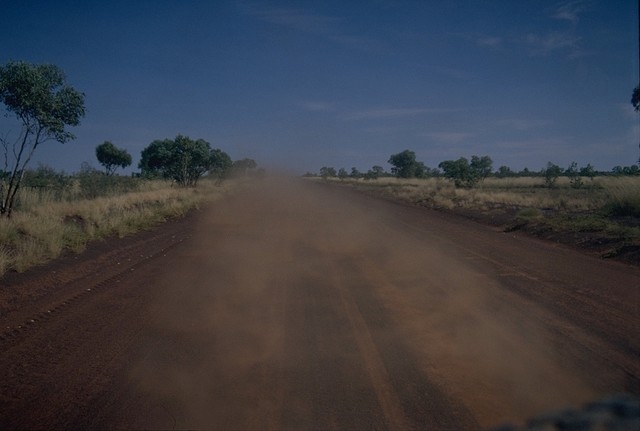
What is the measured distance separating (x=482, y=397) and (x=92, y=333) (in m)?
5.35

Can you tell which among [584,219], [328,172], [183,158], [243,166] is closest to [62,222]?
[584,219]

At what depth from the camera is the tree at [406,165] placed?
94.4m

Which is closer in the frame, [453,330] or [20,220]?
[453,330]

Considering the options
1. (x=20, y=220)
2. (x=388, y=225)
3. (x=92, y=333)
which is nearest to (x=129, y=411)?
(x=92, y=333)

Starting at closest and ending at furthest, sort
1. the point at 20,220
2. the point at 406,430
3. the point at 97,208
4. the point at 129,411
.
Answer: the point at 406,430
the point at 129,411
the point at 20,220
the point at 97,208

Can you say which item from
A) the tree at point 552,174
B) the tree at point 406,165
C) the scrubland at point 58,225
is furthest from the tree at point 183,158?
the tree at point 406,165

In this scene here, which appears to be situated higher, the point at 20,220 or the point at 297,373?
the point at 20,220

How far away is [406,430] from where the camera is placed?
363 cm

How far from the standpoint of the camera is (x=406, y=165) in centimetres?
9619

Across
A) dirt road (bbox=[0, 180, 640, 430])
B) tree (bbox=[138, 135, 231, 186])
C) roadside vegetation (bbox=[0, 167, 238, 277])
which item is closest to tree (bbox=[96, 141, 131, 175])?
tree (bbox=[138, 135, 231, 186])

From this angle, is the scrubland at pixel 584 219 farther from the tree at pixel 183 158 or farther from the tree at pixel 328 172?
the tree at pixel 328 172

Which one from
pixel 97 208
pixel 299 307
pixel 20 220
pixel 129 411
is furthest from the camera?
pixel 97 208

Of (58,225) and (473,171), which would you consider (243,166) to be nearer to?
(473,171)

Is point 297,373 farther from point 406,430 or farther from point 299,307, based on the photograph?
point 299,307
